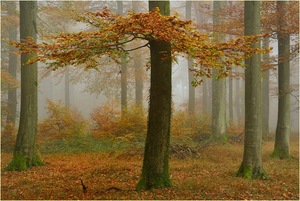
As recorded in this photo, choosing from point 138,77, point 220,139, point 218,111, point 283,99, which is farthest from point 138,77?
point 283,99

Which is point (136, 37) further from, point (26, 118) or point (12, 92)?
point (12, 92)

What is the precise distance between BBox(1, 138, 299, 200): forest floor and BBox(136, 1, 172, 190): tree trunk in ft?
1.08

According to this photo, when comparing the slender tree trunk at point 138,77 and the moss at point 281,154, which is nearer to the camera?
the moss at point 281,154

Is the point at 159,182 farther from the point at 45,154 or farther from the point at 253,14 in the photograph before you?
the point at 45,154

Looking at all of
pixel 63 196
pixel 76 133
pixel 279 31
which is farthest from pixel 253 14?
pixel 76 133

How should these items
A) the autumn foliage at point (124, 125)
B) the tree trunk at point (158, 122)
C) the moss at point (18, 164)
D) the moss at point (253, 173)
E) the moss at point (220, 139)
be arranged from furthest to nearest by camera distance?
1. the moss at point (220, 139)
2. the autumn foliage at point (124, 125)
3. the moss at point (18, 164)
4. the moss at point (253, 173)
5. the tree trunk at point (158, 122)

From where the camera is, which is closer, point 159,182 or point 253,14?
point 159,182

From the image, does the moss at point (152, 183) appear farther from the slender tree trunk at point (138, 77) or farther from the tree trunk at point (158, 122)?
the slender tree trunk at point (138, 77)

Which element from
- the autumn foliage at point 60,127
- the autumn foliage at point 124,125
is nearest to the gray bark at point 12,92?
the autumn foliage at point 60,127

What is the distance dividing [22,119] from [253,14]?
8209mm

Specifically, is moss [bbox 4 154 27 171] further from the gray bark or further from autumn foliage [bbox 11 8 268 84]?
the gray bark

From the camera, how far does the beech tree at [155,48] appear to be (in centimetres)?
554

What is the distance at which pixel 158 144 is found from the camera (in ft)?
22.3

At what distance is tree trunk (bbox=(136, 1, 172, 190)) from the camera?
6773 mm
